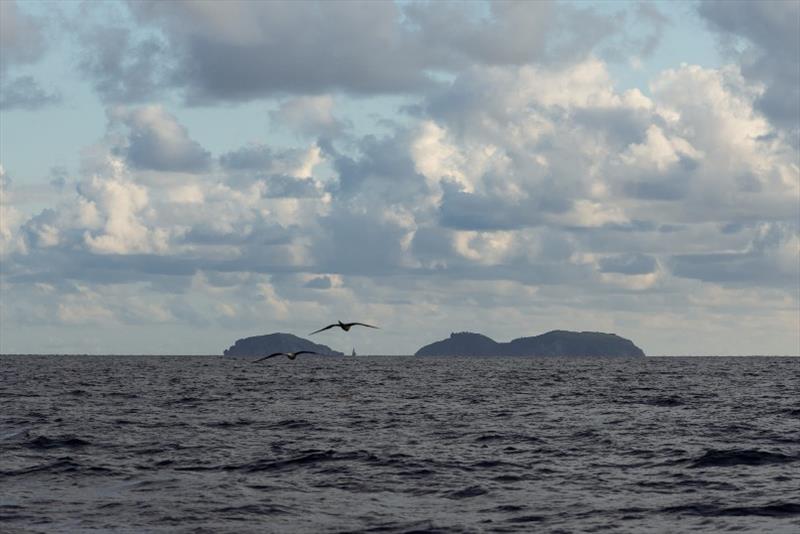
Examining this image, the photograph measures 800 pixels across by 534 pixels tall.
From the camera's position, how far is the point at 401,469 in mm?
44312

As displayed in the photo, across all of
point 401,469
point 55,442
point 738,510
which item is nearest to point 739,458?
point 738,510

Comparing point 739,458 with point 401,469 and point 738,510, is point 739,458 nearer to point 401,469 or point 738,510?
point 738,510

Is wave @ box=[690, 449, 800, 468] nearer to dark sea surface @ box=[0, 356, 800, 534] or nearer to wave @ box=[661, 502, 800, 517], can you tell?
dark sea surface @ box=[0, 356, 800, 534]

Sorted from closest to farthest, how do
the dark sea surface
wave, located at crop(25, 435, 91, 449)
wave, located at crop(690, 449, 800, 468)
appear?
the dark sea surface
wave, located at crop(690, 449, 800, 468)
wave, located at crop(25, 435, 91, 449)

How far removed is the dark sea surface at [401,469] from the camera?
3444 centimetres

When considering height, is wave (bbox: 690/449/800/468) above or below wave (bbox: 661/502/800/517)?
above

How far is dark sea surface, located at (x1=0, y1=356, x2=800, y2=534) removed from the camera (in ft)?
113

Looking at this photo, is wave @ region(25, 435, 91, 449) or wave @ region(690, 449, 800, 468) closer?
wave @ region(690, 449, 800, 468)

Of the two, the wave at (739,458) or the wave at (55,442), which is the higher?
the wave at (55,442)

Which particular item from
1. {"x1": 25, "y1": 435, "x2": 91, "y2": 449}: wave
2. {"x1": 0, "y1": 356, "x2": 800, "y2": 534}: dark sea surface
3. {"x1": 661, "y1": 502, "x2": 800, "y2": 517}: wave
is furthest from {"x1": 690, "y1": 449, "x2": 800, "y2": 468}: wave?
{"x1": 25, "y1": 435, "x2": 91, "y2": 449}: wave

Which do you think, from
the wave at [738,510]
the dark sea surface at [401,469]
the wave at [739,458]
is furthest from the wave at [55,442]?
the wave at [738,510]

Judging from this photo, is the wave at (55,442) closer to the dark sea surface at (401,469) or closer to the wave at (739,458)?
the dark sea surface at (401,469)

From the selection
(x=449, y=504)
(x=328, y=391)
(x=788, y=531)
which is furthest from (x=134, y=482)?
(x=328, y=391)

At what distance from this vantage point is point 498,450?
50.7 m
